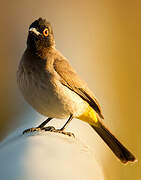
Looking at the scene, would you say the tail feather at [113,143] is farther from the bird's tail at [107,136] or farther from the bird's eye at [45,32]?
the bird's eye at [45,32]

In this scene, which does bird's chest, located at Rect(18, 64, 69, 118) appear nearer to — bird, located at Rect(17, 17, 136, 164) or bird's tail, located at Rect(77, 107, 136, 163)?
bird, located at Rect(17, 17, 136, 164)

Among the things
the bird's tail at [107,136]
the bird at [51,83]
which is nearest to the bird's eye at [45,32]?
the bird at [51,83]

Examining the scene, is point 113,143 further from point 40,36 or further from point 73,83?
point 40,36

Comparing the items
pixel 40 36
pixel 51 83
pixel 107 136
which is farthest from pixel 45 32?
pixel 107 136

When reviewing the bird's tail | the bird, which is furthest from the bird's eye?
the bird's tail

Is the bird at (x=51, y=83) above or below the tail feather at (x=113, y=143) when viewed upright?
above

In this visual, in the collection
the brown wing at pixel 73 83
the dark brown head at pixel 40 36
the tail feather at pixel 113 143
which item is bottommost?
the tail feather at pixel 113 143
